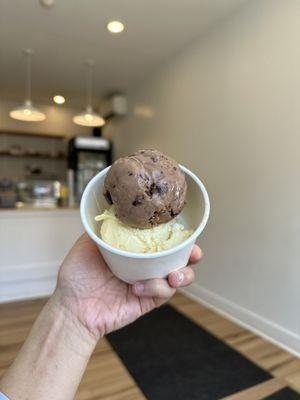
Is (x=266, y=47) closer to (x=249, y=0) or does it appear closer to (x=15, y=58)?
(x=249, y=0)

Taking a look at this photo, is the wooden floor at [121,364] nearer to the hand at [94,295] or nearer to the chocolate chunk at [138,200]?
the hand at [94,295]

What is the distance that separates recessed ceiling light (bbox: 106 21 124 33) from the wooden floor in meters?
2.41

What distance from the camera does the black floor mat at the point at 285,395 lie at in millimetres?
1412

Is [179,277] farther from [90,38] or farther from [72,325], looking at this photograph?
[90,38]

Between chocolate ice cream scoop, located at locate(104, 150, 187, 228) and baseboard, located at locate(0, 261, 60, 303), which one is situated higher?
chocolate ice cream scoop, located at locate(104, 150, 187, 228)

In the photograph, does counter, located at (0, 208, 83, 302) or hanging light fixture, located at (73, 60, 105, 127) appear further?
hanging light fixture, located at (73, 60, 105, 127)

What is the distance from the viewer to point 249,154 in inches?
83.3

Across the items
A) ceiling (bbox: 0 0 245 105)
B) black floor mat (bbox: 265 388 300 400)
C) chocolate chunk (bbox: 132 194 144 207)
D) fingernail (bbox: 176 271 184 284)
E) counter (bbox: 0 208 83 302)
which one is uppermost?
ceiling (bbox: 0 0 245 105)

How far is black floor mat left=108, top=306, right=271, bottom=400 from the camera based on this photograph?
1.48 metres

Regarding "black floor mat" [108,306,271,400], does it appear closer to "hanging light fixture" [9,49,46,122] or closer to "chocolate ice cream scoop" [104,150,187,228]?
"chocolate ice cream scoop" [104,150,187,228]

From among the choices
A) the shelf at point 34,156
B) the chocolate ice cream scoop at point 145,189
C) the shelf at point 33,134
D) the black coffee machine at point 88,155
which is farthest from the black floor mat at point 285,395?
the shelf at point 34,156

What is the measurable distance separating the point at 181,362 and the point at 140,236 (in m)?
1.48

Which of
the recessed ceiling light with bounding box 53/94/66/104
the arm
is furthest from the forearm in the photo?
the recessed ceiling light with bounding box 53/94/66/104

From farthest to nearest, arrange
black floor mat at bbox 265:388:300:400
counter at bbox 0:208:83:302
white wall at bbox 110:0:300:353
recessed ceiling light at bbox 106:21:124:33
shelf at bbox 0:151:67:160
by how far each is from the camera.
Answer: shelf at bbox 0:151:67:160 → counter at bbox 0:208:83:302 → recessed ceiling light at bbox 106:21:124:33 → white wall at bbox 110:0:300:353 → black floor mat at bbox 265:388:300:400
